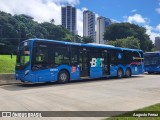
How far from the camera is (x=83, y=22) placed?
4651 inches

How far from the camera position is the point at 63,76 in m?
18.6

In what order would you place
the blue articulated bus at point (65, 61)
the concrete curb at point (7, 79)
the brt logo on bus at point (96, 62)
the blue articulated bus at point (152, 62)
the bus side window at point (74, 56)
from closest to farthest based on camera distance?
the blue articulated bus at point (65, 61) → the concrete curb at point (7, 79) → the bus side window at point (74, 56) → the brt logo on bus at point (96, 62) → the blue articulated bus at point (152, 62)

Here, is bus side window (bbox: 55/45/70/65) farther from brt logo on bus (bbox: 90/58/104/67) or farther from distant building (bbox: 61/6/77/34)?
distant building (bbox: 61/6/77/34)

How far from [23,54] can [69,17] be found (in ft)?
407

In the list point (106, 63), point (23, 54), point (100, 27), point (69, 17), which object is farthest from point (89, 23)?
point (23, 54)

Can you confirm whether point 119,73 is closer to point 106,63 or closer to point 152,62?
point 106,63

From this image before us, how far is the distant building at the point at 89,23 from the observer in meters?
116

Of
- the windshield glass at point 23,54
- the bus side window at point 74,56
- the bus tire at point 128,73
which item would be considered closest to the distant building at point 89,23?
the bus tire at point 128,73

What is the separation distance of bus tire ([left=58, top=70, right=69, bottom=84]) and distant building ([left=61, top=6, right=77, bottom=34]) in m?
121

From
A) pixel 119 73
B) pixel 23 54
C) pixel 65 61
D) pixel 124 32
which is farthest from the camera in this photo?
pixel 124 32

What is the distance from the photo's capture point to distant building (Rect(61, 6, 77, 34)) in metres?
140

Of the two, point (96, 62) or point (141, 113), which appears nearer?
point (141, 113)

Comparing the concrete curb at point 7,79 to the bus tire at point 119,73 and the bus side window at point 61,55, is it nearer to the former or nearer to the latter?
the bus side window at point 61,55

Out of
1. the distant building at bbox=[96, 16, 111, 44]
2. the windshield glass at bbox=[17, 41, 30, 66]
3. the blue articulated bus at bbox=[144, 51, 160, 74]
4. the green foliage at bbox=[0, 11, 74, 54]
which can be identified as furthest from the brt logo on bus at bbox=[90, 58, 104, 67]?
the distant building at bbox=[96, 16, 111, 44]
